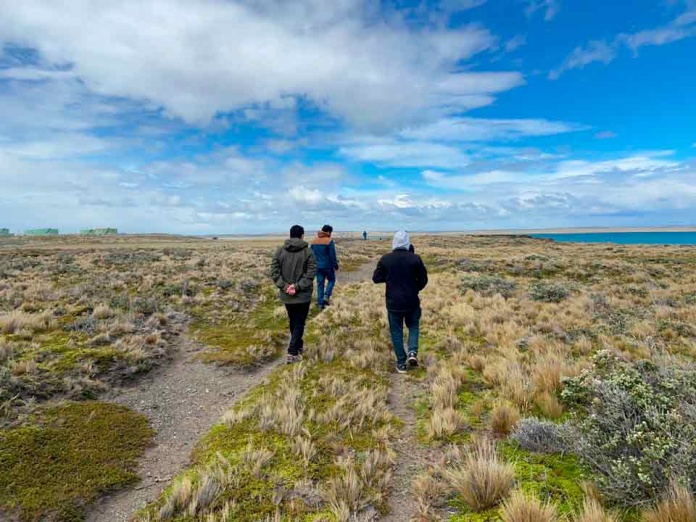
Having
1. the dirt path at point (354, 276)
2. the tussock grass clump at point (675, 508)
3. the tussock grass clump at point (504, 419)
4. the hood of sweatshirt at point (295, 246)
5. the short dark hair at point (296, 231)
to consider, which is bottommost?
the dirt path at point (354, 276)

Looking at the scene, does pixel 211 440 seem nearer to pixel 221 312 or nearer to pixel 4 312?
pixel 221 312

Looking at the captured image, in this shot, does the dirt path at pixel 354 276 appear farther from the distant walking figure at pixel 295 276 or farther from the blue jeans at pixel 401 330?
the blue jeans at pixel 401 330

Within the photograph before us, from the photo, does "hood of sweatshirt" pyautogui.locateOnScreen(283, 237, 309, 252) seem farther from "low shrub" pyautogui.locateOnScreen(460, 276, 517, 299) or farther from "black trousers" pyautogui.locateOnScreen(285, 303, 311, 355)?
"low shrub" pyautogui.locateOnScreen(460, 276, 517, 299)

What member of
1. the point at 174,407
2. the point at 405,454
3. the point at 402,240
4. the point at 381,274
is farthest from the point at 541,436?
the point at 174,407

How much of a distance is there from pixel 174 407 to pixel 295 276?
3.37 meters

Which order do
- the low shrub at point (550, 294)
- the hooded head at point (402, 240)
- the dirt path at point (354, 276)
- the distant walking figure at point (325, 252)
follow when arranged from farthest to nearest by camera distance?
the dirt path at point (354, 276)
the low shrub at point (550, 294)
the distant walking figure at point (325, 252)
the hooded head at point (402, 240)

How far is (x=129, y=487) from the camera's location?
166 inches

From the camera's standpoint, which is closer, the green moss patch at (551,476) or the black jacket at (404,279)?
the green moss patch at (551,476)

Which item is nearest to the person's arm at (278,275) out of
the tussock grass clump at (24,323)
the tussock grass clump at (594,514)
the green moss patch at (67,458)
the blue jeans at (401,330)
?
the blue jeans at (401,330)

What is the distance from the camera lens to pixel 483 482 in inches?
142

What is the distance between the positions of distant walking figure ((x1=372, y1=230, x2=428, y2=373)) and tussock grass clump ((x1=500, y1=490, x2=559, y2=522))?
4641 mm

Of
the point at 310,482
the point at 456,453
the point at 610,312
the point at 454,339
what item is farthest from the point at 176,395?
the point at 610,312

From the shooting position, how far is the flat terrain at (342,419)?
3.60 metres

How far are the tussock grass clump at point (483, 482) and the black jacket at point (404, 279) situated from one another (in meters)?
4.04
